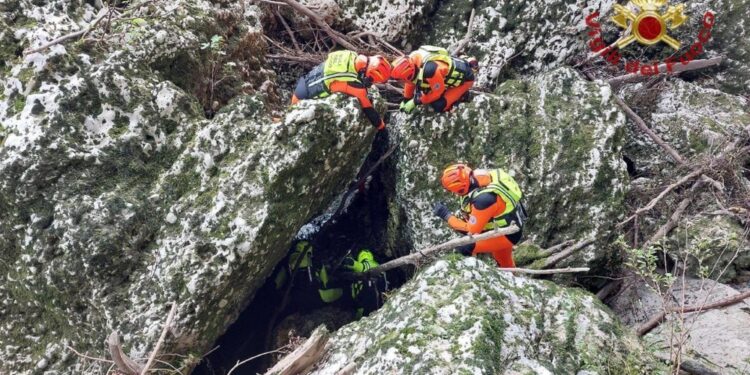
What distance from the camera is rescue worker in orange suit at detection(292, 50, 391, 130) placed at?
4953 mm

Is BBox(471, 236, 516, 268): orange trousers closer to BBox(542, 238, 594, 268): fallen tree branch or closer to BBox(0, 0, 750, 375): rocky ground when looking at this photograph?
BBox(542, 238, 594, 268): fallen tree branch

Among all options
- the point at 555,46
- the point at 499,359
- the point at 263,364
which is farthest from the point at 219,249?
the point at 555,46

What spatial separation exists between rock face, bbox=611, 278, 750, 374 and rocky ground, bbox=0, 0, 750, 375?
0.02 meters

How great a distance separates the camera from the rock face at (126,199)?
12.5 ft

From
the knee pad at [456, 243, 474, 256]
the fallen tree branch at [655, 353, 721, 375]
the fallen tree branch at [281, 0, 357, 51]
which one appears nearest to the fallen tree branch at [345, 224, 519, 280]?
the knee pad at [456, 243, 474, 256]

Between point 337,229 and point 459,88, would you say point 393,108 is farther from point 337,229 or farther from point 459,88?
point 337,229

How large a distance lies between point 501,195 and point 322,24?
328 centimetres

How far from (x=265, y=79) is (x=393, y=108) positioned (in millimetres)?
1551

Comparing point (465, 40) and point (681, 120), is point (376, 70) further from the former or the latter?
point (681, 120)

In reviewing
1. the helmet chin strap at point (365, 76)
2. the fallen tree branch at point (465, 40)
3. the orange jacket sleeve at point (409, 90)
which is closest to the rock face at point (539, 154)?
the orange jacket sleeve at point (409, 90)

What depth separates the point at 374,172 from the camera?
6352 millimetres

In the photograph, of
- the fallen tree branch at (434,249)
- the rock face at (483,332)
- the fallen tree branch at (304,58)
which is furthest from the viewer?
the fallen tree branch at (304,58)

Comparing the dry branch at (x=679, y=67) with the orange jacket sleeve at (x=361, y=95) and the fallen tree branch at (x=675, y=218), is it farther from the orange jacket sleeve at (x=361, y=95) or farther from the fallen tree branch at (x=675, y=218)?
the orange jacket sleeve at (x=361, y=95)

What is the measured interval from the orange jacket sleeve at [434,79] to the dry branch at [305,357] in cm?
298
